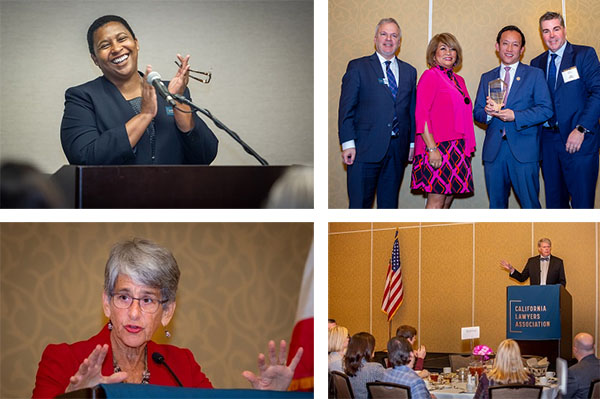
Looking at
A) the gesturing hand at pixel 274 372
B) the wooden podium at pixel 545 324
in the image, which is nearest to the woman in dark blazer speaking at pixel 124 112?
the gesturing hand at pixel 274 372

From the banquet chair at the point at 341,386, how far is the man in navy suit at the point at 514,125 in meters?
0.99

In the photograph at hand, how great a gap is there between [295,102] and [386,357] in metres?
1.32

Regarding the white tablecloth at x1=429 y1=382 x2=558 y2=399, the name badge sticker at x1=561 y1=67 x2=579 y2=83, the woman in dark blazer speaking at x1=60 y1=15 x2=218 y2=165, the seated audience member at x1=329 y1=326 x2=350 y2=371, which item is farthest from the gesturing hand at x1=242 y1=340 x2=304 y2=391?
the name badge sticker at x1=561 y1=67 x2=579 y2=83

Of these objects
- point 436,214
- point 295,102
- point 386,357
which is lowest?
point 386,357

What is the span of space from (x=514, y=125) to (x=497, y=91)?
0.17 m

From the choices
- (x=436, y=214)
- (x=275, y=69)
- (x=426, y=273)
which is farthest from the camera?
(x=275, y=69)

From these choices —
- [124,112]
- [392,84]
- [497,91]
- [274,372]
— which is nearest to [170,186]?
[124,112]

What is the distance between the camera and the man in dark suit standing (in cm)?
351

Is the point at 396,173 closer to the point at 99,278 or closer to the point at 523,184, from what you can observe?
the point at 523,184

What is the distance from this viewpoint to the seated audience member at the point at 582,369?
3369mm

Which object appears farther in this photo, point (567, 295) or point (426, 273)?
point (426, 273)

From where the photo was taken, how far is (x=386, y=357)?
363 centimetres

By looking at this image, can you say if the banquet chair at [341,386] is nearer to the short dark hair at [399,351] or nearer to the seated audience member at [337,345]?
the seated audience member at [337,345]

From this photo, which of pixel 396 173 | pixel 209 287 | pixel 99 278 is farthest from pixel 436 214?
pixel 99 278
